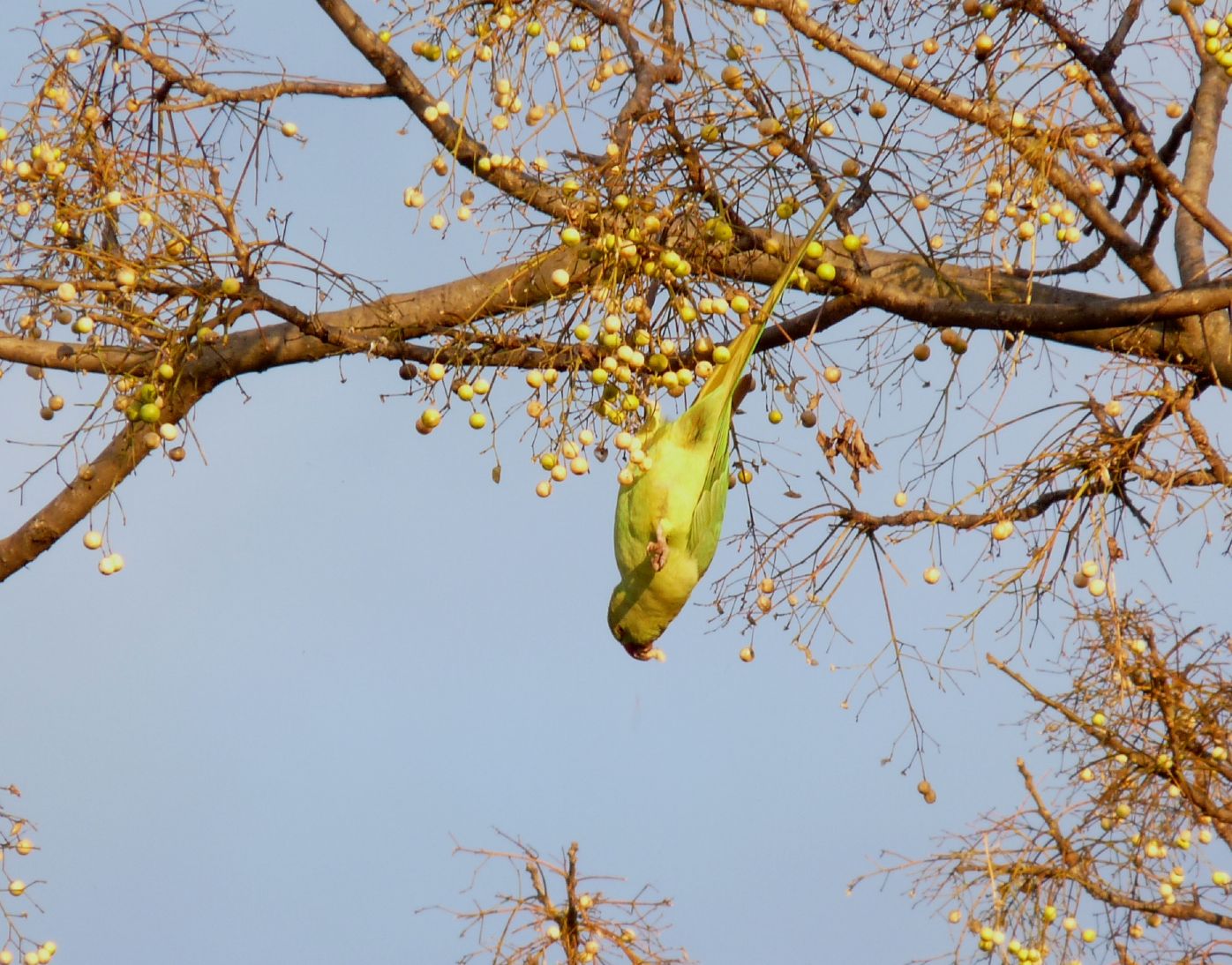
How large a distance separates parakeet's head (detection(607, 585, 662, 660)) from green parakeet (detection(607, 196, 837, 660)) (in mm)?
162

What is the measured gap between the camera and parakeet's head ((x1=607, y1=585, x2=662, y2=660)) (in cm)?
338

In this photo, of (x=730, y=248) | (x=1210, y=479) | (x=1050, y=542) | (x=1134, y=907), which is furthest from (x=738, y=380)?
(x=1134, y=907)

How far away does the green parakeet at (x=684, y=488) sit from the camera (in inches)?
115

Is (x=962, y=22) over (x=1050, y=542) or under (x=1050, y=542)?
over

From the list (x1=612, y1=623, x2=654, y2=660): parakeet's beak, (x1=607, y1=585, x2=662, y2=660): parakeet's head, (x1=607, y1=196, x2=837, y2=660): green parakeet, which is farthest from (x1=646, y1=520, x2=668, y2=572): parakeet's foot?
(x1=612, y1=623, x2=654, y2=660): parakeet's beak

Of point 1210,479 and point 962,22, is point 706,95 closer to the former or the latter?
point 962,22

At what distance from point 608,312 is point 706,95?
56cm

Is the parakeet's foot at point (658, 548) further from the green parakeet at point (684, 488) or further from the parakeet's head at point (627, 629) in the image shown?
the parakeet's head at point (627, 629)

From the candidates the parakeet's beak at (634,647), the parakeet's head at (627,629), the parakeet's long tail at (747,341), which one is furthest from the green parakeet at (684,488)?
the parakeet's beak at (634,647)

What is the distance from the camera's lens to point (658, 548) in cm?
300

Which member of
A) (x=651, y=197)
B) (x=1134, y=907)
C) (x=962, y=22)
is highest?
(x=962, y=22)

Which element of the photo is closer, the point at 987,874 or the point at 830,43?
the point at 830,43

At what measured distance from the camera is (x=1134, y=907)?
4.49m

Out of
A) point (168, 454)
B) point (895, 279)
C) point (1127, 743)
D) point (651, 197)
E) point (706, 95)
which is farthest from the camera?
point (1127, 743)
